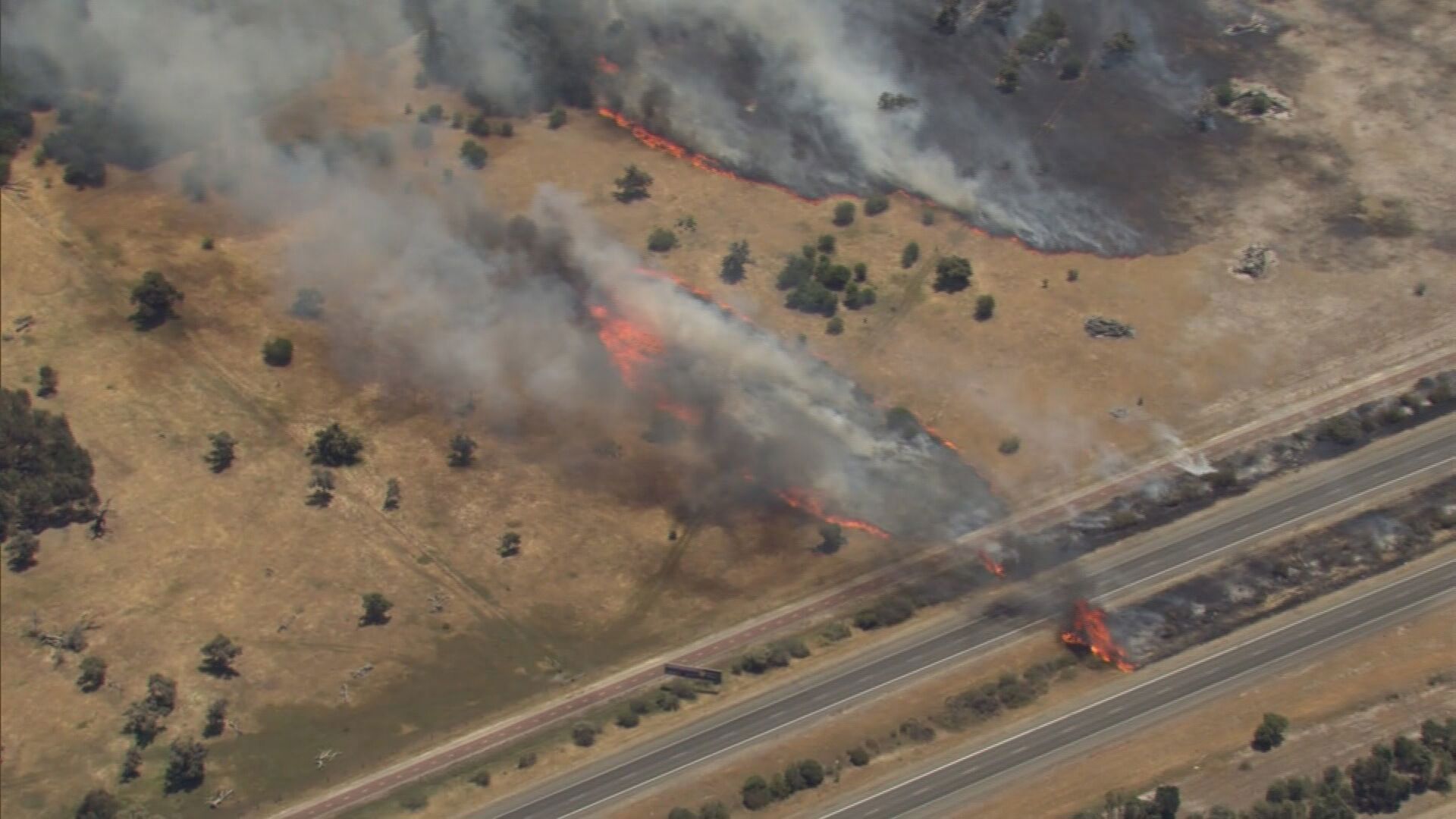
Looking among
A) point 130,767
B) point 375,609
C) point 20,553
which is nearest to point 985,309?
point 375,609

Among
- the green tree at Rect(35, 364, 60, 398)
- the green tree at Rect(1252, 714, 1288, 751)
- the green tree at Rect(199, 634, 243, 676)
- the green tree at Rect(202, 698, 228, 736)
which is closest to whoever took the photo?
the green tree at Rect(1252, 714, 1288, 751)

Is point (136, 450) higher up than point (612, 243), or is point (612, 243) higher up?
point (612, 243)

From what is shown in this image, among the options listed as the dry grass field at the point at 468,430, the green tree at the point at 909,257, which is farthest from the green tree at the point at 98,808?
the green tree at the point at 909,257

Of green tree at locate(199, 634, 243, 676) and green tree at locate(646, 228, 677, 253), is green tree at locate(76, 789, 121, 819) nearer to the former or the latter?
green tree at locate(199, 634, 243, 676)

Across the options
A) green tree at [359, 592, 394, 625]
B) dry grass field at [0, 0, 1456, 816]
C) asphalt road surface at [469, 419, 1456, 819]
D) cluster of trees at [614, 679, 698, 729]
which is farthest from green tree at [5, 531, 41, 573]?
cluster of trees at [614, 679, 698, 729]

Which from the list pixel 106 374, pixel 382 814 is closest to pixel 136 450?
pixel 106 374

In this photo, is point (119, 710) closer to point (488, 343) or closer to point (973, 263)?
point (488, 343)

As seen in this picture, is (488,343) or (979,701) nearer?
(979,701)
